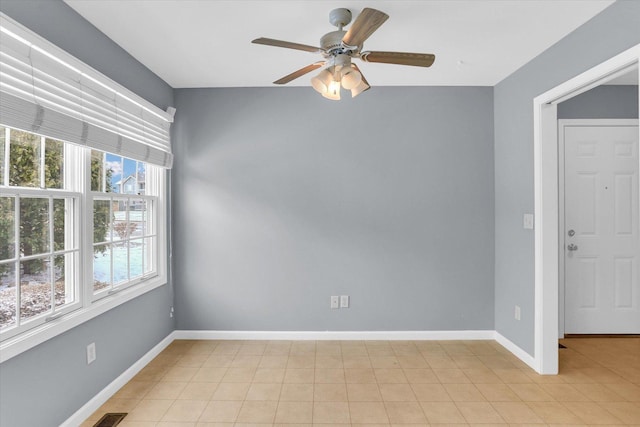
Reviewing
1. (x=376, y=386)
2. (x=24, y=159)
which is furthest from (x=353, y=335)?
(x=24, y=159)

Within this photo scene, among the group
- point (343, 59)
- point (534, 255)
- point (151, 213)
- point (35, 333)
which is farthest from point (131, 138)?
point (534, 255)

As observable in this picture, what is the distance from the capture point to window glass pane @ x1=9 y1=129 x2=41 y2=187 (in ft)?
5.88

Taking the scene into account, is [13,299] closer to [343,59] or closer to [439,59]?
[343,59]

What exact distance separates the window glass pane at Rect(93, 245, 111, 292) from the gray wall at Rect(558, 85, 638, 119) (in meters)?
4.36

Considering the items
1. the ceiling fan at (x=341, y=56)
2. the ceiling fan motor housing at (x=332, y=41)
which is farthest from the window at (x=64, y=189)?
the ceiling fan motor housing at (x=332, y=41)

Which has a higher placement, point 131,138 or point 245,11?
point 245,11

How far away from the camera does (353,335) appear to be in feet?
11.5

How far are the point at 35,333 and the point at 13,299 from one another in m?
0.21

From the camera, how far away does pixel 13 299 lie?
5.93ft

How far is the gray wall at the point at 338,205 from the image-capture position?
3.50m

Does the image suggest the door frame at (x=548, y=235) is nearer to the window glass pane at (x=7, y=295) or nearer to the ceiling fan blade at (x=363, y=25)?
the ceiling fan blade at (x=363, y=25)

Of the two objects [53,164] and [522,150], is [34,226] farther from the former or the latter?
[522,150]

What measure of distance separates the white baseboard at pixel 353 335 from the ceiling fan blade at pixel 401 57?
2542mm

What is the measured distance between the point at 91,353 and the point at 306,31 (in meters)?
2.59
